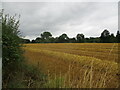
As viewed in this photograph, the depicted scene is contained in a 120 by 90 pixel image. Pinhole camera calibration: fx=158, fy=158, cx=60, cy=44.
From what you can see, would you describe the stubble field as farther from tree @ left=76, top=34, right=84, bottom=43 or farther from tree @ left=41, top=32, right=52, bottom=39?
tree @ left=41, top=32, right=52, bottom=39

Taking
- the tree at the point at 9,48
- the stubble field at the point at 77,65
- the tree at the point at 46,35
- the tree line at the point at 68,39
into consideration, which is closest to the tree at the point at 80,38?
the tree line at the point at 68,39

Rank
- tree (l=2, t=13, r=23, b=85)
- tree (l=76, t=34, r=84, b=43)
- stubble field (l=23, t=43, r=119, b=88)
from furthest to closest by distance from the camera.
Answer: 1. tree (l=76, t=34, r=84, b=43)
2. tree (l=2, t=13, r=23, b=85)
3. stubble field (l=23, t=43, r=119, b=88)

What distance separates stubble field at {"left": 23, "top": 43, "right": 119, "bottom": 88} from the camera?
9.67 feet

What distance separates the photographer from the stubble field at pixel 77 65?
2.95 m

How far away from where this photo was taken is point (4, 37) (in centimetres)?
352

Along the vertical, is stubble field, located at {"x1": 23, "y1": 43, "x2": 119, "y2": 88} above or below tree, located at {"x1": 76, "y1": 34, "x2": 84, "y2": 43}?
below

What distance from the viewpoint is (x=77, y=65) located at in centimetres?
387

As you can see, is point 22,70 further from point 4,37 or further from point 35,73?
point 4,37

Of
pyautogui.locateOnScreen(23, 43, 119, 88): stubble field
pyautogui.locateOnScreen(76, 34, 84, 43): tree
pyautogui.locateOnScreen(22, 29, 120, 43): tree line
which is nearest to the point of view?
pyautogui.locateOnScreen(23, 43, 119, 88): stubble field

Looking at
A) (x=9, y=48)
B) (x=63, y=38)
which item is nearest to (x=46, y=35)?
(x=63, y=38)

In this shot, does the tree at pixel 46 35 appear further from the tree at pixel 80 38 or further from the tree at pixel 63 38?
the tree at pixel 80 38

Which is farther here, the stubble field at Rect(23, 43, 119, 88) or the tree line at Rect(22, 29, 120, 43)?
the tree line at Rect(22, 29, 120, 43)

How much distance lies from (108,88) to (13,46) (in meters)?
2.32

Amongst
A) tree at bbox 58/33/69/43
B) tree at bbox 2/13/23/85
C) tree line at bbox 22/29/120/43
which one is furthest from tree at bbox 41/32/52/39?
tree at bbox 2/13/23/85
